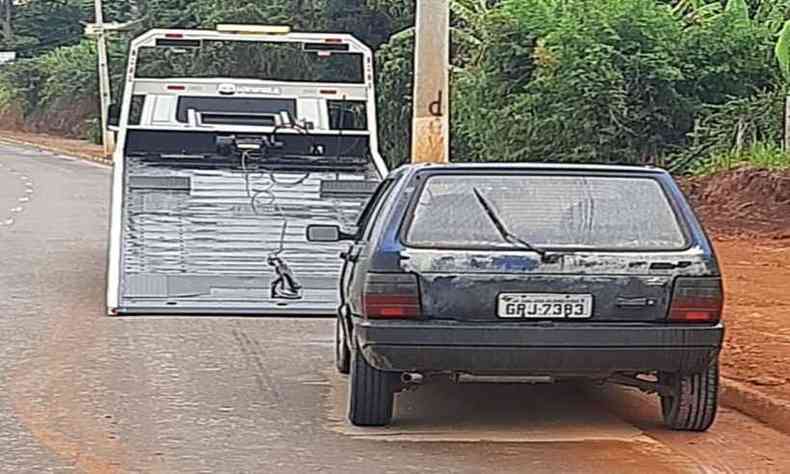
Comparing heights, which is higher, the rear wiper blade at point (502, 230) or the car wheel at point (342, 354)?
the rear wiper blade at point (502, 230)

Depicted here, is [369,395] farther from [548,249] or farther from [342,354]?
[342,354]

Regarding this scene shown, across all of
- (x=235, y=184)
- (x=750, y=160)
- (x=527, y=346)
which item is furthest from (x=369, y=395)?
(x=750, y=160)

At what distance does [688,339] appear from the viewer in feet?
26.3

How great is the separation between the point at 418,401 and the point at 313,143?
726cm

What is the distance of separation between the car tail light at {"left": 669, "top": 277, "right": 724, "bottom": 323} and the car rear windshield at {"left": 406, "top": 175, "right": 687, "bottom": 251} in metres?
0.22

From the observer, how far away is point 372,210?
9.71 meters

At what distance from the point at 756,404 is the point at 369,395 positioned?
243 centimetres

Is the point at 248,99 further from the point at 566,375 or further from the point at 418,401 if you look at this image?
the point at 566,375

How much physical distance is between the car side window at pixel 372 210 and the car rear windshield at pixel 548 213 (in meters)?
0.69

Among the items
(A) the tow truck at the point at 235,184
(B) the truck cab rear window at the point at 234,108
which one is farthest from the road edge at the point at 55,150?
(A) the tow truck at the point at 235,184

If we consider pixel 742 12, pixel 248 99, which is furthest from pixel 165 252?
pixel 742 12

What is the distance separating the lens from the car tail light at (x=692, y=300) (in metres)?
8.05

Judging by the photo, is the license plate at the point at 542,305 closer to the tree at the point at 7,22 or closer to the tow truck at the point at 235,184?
the tow truck at the point at 235,184

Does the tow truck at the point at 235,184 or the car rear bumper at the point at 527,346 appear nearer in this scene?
the car rear bumper at the point at 527,346
